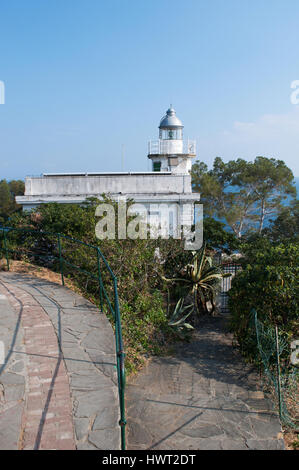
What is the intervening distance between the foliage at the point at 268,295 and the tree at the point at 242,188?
21.2 metres

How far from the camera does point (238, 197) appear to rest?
97.0 feet

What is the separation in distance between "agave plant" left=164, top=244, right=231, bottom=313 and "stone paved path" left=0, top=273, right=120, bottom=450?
159 inches

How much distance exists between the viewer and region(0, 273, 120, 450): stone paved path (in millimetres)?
3303

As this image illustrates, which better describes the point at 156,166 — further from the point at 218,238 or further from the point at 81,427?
the point at 81,427

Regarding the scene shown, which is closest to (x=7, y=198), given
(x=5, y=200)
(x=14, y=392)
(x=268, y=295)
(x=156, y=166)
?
(x=5, y=200)

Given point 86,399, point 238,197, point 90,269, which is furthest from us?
point 238,197

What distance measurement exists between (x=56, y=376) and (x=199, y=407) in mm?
2063

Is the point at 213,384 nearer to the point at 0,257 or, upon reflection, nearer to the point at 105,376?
the point at 105,376

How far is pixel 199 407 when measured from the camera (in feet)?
16.2

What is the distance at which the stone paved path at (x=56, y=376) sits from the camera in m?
3.30

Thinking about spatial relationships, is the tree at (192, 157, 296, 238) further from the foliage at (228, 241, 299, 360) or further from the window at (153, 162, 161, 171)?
the foliage at (228, 241, 299, 360)

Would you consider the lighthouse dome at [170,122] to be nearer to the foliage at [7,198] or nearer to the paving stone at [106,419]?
the foliage at [7,198]

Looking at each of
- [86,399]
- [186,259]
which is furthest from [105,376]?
[186,259]
